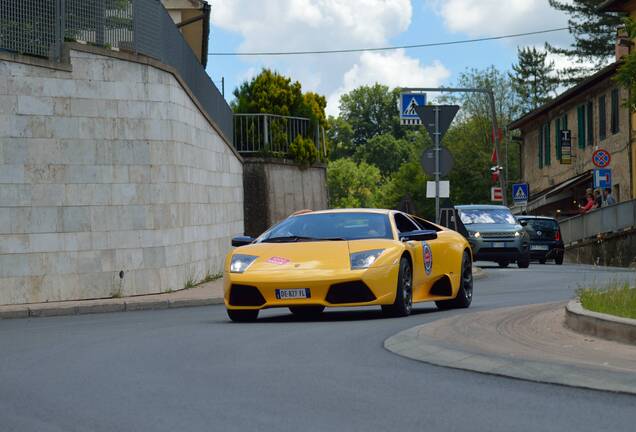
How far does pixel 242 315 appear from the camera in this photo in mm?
15141

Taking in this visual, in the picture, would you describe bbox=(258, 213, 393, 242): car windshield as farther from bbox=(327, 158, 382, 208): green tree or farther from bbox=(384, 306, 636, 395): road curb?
bbox=(327, 158, 382, 208): green tree

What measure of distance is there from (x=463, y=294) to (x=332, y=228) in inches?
92.0

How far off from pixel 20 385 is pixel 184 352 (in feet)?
7.41

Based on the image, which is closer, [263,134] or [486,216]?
[263,134]

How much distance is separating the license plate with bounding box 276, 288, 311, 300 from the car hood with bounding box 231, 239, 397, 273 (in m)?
0.26

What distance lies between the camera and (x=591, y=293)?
13.7 meters

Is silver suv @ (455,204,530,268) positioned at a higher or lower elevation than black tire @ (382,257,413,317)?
higher

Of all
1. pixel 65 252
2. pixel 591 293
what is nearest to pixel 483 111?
pixel 65 252

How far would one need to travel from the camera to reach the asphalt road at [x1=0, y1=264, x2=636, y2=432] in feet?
24.0

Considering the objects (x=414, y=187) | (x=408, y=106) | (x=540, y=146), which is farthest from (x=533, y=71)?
A: (x=408, y=106)

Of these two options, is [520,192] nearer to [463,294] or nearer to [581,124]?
[581,124]

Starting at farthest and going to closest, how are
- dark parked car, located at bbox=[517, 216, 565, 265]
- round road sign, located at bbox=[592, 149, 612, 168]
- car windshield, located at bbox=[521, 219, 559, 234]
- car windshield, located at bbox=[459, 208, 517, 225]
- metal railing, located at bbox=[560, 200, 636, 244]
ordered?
car windshield, located at bbox=[521, 219, 559, 234]
dark parked car, located at bbox=[517, 216, 565, 265]
metal railing, located at bbox=[560, 200, 636, 244]
round road sign, located at bbox=[592, 149, 612, 168]
car windshield, located at bbox=[459, 208, 517, 225]

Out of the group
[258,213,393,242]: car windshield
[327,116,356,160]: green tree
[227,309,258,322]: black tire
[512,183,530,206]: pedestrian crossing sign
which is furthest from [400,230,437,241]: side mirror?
[327,116,356,160]: green tree

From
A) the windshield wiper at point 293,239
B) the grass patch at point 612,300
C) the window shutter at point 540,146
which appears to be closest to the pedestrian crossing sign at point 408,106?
the windshield wiper at point 293,239
